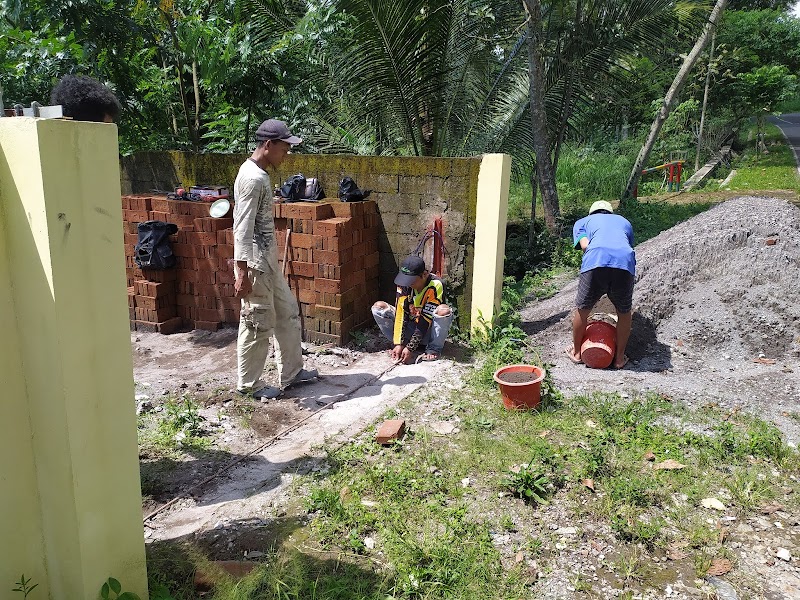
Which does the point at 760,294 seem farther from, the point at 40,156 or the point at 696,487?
the point at 40,156

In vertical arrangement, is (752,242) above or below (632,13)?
below

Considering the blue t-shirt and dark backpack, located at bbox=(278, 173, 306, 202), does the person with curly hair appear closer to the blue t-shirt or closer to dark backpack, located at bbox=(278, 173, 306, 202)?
dark backpack, located at bbox=(278, 173, 306, 202)

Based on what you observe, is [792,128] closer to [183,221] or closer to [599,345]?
[599,345]

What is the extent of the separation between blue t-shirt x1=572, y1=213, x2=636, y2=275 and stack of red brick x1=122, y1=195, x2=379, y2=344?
Result: 2.03 meters

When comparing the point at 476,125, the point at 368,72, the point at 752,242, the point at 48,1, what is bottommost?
the point at 752,242

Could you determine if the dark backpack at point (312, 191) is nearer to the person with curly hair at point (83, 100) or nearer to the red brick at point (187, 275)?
the red brick at point (187, 275)

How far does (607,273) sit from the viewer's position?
5.10m

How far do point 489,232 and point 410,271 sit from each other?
807mm

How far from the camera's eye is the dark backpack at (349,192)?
19.8 ft

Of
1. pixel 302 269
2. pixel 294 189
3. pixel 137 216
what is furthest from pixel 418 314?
pixel 137 216

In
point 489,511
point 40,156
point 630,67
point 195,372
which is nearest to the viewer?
point 40,156

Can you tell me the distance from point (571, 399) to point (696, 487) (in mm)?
1255

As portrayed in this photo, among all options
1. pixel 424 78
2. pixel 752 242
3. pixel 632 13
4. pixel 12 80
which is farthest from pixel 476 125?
pixel 12 80

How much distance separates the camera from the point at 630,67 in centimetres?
934
